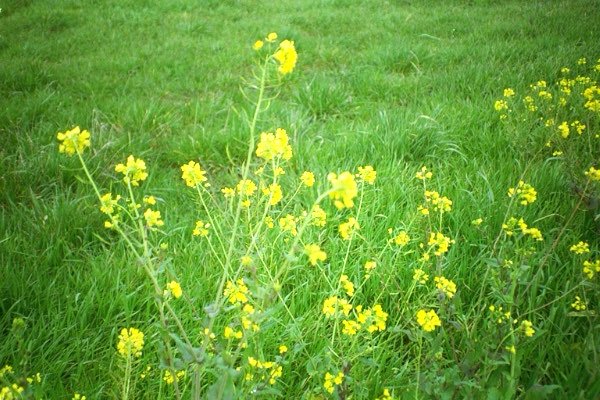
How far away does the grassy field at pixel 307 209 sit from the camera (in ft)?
4.55

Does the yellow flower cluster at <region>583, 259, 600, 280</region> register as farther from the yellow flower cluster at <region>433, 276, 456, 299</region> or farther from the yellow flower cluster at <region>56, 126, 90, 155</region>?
the yellow flower cluster at <region>56, 126, 90, 155</region>

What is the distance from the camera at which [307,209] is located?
2.37 m

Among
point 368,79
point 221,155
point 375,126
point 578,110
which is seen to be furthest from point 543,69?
point 221,155

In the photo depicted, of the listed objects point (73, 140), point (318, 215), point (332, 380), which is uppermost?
point (73, 140)

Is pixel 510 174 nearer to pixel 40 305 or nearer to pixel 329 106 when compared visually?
pixel 329 106

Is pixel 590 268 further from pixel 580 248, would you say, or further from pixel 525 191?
pixel 525 191

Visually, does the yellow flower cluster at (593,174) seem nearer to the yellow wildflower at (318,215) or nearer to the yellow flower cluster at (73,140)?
the yellow wildflower at (318,215)

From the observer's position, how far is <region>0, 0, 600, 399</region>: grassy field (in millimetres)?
1387

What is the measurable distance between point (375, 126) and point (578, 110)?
4.35 ft

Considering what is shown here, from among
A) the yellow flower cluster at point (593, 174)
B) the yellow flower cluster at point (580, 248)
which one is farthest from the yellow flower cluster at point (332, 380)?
the yellow flower cluster at point (593, 174)

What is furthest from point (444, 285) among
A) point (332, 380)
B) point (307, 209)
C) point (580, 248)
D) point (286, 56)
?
point (307, 209)

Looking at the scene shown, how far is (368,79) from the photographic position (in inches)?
164

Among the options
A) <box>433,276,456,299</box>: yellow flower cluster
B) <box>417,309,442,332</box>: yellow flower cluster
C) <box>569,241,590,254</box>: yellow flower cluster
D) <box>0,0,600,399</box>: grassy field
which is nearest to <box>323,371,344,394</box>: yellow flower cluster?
<box>0,0,600,399</box>: grassy field

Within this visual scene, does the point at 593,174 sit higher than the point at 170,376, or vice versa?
the point at 593,174
